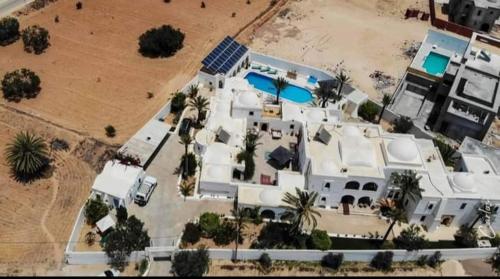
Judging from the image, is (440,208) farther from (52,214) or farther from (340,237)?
(52,214)

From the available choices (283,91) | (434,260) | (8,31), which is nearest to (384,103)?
(283,91)

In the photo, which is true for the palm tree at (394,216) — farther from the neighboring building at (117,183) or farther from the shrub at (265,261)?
the neighboring building at (117,183)

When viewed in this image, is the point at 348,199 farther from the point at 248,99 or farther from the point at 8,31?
the point at 8,31

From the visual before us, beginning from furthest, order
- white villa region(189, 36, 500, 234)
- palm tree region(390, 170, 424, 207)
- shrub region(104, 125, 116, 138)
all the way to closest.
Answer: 1. shrub region(104, 125, 116, 138)
2. white villa region(189, 36, 500, 234)
3. palm tree region(390, 170, 424, 207)

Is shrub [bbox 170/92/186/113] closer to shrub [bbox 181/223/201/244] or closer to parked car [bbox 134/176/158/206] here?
parked car [bbox 134/176/158/206]

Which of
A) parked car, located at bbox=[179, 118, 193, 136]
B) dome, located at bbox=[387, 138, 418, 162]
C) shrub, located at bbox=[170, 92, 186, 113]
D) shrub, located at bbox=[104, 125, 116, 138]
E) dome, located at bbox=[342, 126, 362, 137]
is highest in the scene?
dome, located at bbox=[387, 138, 418, 162]

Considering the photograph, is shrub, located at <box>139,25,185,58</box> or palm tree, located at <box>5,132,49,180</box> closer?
palm tree, located at <box>5,132,49,180</box>

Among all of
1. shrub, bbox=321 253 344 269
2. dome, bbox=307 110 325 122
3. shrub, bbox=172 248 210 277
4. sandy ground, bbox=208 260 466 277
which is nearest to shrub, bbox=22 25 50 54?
dome, bbox=307 110 325 122

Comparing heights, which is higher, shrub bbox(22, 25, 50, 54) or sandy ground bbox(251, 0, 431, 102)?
sandy ground bbox(251, 0, 431, 102)
